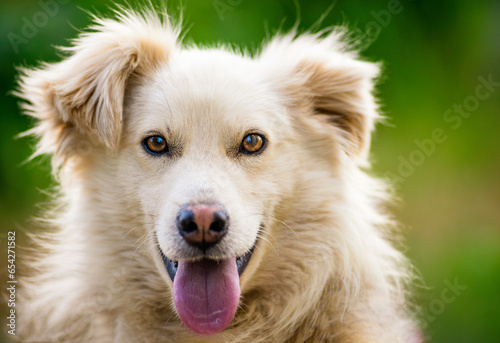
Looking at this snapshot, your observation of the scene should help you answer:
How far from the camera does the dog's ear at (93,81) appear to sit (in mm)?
3143

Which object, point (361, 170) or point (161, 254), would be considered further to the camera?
point (361, 170)

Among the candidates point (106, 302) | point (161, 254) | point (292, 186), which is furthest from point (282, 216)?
point (106, 302)

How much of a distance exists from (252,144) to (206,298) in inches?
36.5

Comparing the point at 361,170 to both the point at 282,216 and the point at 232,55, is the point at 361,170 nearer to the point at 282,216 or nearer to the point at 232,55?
the point at 282,216

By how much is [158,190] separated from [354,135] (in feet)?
4.59

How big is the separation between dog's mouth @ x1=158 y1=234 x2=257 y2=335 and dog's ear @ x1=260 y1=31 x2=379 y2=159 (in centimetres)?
122

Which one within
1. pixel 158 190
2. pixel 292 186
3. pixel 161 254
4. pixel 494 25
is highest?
pixel 494 25

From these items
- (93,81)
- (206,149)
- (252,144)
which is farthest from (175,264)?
(93,81)

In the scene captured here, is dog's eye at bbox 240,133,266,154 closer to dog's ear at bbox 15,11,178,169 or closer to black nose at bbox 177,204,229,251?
black nose at bbox 177,204,229,251

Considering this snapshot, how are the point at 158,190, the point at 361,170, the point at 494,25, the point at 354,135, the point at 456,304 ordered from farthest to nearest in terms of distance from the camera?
the point at 494,25 → the point at 456,304 → the point at 361,170 → the point at 354,135 → the point at 158,190

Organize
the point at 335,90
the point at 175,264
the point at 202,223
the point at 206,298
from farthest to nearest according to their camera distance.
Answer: the point at 335,90
the point at 175,264
the point at 206,298
the point at 202,223

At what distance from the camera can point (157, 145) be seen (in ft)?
10.2

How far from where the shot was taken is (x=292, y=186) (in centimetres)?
326

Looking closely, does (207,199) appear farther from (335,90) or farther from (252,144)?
(335,90)
